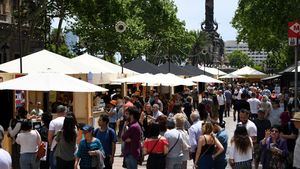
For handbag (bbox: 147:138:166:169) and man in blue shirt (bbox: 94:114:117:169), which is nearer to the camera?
handbag (bbox: 147:138:166:169)

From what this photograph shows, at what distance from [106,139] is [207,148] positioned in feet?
5.98

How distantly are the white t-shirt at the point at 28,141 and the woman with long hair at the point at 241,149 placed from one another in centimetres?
354

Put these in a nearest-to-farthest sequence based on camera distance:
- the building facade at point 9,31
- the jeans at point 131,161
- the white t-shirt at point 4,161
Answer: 1. the white t-shirt at point 4,161
2. the jeans at point 131,161
3. the building facade at point 9,31

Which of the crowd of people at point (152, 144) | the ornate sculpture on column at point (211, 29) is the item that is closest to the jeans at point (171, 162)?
the crowd of people at point (152, 144)

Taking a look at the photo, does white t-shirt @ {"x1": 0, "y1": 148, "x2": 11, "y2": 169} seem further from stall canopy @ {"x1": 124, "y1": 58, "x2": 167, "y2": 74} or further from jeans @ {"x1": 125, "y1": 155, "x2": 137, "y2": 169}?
stall canopy @ {"x1": 124, "y1": 58, "x2": 167, "y2": 74}

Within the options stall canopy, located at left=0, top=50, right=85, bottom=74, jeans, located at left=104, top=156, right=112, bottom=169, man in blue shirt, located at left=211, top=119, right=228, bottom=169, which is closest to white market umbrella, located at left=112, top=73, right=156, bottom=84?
stall canopy, located at left=0, top=50, right=85, bottom=74

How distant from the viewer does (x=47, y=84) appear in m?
14.1

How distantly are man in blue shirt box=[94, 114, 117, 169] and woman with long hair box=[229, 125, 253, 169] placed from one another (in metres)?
2.16

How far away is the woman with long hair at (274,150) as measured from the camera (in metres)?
11.3

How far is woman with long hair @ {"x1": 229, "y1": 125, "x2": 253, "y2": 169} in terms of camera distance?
10.6 m

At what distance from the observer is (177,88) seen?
44.2 metres

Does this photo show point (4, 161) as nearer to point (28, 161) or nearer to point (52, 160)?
point (28, 161)

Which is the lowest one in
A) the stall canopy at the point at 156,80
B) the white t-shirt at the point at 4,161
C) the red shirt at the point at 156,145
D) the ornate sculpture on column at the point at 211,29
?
the red shirt at the point at 156,145

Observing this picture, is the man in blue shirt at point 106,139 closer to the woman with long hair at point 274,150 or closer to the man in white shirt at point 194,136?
the man in white shirt at point 194,136
